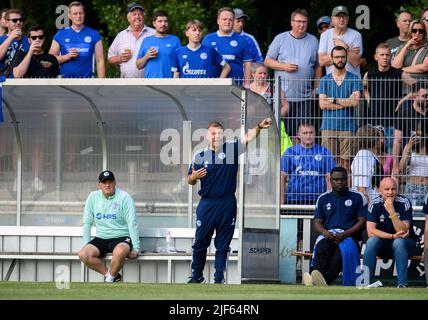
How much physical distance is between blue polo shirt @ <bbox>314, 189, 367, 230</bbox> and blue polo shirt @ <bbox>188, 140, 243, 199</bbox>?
1.17 metres

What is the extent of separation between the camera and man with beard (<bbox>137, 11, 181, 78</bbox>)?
20297mm

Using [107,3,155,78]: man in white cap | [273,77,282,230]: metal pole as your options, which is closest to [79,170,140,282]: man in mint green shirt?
[273,77,282,230]: metal pole

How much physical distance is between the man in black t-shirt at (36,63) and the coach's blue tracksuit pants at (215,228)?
152 inches

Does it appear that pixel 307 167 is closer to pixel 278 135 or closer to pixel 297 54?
pixel 278 135

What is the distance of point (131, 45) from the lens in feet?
69.3

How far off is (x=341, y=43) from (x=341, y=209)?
3.72 metres

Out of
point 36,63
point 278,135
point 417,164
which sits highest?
point 36,63

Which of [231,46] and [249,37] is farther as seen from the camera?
[249,37]

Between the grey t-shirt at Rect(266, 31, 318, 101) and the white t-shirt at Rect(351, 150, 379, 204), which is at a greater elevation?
the grey t-shirt at Rect(266, 31, 318, 101)

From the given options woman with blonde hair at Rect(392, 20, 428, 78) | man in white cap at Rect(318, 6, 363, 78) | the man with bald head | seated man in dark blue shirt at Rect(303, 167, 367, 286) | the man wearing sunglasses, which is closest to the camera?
the man wearing sunglasses

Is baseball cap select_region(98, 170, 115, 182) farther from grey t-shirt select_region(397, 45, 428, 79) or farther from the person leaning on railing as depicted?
grey t-shirt select_region(397, 45, 428, 79)

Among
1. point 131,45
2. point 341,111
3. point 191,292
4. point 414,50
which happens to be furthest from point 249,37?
point 191,292

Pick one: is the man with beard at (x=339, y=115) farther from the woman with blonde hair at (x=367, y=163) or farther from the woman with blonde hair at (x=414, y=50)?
the woman with blonde hair at (x=414, y=50)

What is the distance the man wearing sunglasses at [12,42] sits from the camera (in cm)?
1673
